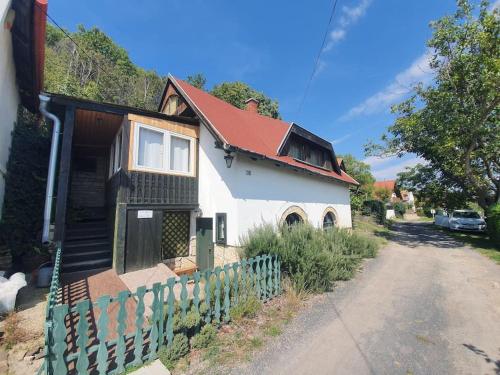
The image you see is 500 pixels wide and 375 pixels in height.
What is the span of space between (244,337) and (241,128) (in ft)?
25.5

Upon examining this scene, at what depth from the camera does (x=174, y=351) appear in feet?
12.1

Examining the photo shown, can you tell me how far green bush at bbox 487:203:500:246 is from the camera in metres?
12.2

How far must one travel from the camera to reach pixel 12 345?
3.80 meters

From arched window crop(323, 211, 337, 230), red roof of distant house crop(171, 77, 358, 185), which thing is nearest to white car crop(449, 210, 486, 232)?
arched window crop(323, 211, 337, 230)

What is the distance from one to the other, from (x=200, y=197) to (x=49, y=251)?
505 cm

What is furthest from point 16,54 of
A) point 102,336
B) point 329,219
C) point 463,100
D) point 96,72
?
point 96,72

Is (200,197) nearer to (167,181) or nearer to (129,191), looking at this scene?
(167,181)

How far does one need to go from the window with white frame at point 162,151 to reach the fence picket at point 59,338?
5.44 m

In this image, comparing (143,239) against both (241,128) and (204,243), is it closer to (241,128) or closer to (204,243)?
(204,243)

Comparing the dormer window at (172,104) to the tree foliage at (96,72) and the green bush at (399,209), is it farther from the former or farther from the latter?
the green bush at (399,209)

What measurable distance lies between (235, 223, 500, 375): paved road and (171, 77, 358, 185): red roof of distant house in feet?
Result: 17.0

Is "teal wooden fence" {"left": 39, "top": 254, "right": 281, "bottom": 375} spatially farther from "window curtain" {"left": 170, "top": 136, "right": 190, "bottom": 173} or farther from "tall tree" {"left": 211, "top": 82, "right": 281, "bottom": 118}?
"tall tree" {"left": 211, "top": 82, "right": 281, "bottom": 118}

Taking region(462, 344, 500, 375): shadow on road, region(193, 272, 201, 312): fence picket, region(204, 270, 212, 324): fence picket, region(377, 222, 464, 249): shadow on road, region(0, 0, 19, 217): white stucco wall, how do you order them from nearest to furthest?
region(462, 344, 500, 375): shadow on road < region(193, 272, 201, 312): fence picket < region(204, 270, 212, 324): fence picket < region(0, 0, 19, 217): white stucco wall < region(377, 222, 464, 249): shadow on road

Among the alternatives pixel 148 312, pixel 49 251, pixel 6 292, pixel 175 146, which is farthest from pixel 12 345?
pixel 175 146
